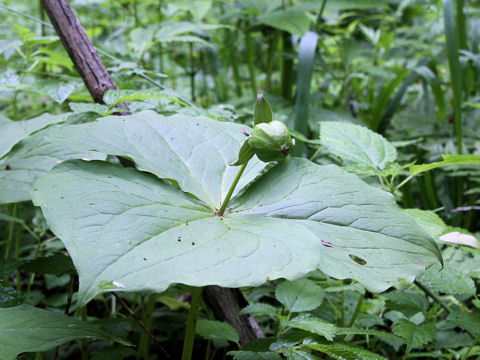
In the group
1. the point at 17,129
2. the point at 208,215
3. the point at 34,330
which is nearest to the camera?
the point at 34,330

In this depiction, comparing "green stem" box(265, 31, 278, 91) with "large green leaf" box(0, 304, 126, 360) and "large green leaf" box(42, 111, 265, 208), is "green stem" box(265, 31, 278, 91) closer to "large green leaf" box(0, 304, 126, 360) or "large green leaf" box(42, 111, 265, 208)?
"large green leaf" box(42, 111, 265, 208)

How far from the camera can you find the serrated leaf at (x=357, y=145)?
106 centimetres

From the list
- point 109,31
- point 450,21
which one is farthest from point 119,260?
point 109,31

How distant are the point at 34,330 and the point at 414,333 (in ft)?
2.27

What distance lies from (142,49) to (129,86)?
0.46m

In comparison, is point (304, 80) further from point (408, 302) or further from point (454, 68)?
point (408, 302)

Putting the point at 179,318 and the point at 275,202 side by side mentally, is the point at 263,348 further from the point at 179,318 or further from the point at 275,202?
the point at 179,318

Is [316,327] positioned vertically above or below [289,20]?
below

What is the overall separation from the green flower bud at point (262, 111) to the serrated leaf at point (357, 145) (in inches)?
15.1

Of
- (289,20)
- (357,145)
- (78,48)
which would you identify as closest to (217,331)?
(357,145)

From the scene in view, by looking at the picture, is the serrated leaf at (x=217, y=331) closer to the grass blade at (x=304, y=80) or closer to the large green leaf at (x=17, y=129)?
the large green leaf at (x=17, y=129)

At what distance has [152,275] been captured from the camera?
0.54m

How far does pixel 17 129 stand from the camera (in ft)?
3.33

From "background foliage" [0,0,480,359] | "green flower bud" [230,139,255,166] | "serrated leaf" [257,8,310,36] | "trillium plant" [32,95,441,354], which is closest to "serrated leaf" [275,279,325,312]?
"background foliage" [0,0,480,359]
